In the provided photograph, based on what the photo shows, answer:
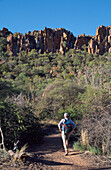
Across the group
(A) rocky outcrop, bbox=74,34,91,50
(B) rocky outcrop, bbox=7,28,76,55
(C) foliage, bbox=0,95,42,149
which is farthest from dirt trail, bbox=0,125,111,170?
(A) rocky outcrop, bbox=74,34,91,50

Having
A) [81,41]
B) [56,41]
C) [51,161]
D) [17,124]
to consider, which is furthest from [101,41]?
[51,161]

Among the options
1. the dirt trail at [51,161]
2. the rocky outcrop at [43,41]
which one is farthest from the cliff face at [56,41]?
the dirt trail at [51,161]

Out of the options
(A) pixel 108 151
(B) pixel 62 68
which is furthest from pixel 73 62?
(A) pixel 108 151

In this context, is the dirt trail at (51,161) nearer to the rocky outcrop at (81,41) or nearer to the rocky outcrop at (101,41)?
the rocky outcrop at (101,41)

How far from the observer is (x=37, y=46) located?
59.1 meters

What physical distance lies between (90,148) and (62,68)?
111 ft

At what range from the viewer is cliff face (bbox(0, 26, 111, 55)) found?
2230 inches

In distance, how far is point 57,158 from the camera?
4.56 m

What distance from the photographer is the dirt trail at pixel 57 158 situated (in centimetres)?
401

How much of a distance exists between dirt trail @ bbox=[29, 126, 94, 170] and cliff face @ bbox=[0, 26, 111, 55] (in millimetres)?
49565

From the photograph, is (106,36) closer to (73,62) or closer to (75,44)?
A: (75,44)

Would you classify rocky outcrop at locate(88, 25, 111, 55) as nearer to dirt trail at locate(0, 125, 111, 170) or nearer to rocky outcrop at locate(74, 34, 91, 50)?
rocky outcrop at locate(74, 34, 91, 50)

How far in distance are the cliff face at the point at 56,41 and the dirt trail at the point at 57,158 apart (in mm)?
49565

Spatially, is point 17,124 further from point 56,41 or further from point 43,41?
point 56,41
